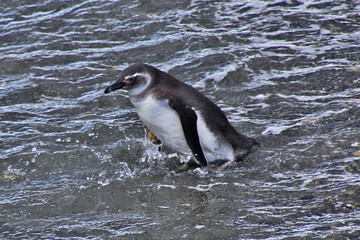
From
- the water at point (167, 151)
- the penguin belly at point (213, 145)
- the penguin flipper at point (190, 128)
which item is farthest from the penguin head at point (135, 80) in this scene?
the water at point (167, 151)

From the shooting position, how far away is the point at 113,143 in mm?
5449

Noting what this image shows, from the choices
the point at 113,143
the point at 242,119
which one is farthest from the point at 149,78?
the point at 242,119

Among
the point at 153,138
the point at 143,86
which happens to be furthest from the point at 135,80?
the point at 153,138

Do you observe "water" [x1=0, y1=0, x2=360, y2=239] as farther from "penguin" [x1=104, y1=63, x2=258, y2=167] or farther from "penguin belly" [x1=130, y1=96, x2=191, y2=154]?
"penguin belly" [x1=130, y1=96, x2=191, y2=154]

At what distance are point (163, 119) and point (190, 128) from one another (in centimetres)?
29

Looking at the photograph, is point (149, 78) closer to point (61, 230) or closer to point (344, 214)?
point (61, 230)

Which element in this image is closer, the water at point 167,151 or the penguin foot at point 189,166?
the water at point 167,151

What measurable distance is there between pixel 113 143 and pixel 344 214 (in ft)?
8.45

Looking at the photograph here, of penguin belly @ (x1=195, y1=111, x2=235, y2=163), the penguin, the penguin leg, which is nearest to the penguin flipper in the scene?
the penguin

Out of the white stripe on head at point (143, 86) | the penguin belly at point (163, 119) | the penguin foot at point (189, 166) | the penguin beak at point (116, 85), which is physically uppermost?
the penguin beak at point (116, 85)

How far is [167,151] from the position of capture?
17.4 ft

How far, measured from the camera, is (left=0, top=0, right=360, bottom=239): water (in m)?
3.97

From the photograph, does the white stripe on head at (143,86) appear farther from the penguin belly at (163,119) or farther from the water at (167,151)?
the water at (167,151)

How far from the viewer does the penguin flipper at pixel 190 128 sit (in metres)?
4.58
